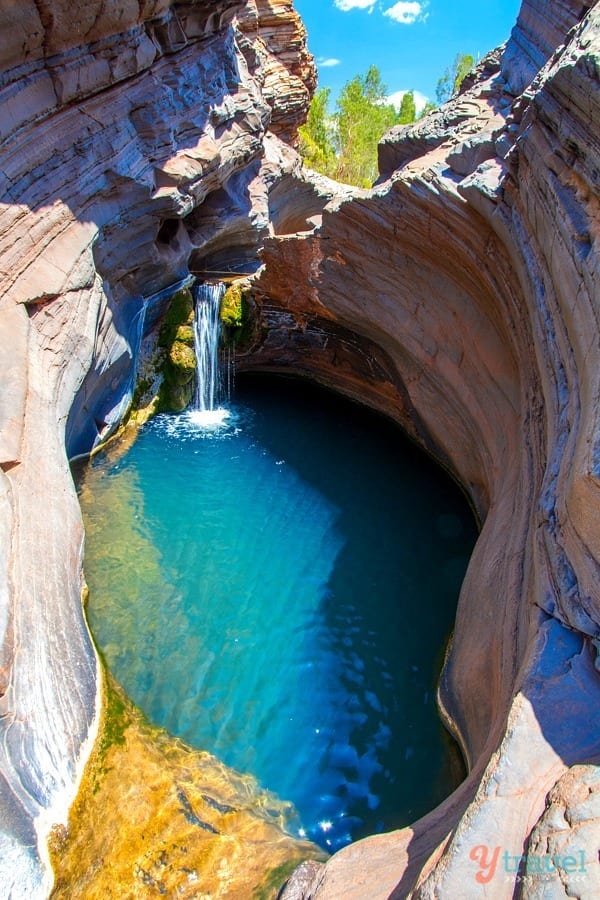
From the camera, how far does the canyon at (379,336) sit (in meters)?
3.69

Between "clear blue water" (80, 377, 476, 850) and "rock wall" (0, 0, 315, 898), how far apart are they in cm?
99

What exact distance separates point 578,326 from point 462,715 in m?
4.05

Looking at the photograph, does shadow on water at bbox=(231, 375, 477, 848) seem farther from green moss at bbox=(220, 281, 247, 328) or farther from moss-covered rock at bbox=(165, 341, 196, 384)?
green moss at bbox=(220, 281, 247, 328)

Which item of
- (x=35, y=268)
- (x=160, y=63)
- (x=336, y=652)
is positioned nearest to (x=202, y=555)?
(x=336, y=652)

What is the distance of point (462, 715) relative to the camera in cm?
569

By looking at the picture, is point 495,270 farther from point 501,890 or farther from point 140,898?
point 140,898

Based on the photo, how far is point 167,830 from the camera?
4.89 metres

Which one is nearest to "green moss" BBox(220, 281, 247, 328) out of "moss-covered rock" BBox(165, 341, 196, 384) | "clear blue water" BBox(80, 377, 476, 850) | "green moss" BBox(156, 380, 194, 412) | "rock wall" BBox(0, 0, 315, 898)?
"moss-covered rock" BBox(165, 341, 196, 384)

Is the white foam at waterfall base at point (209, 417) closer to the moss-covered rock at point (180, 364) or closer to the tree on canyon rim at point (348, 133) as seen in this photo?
the moss-covered rock at point (180, 364)

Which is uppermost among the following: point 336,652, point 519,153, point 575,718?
point 519,153
